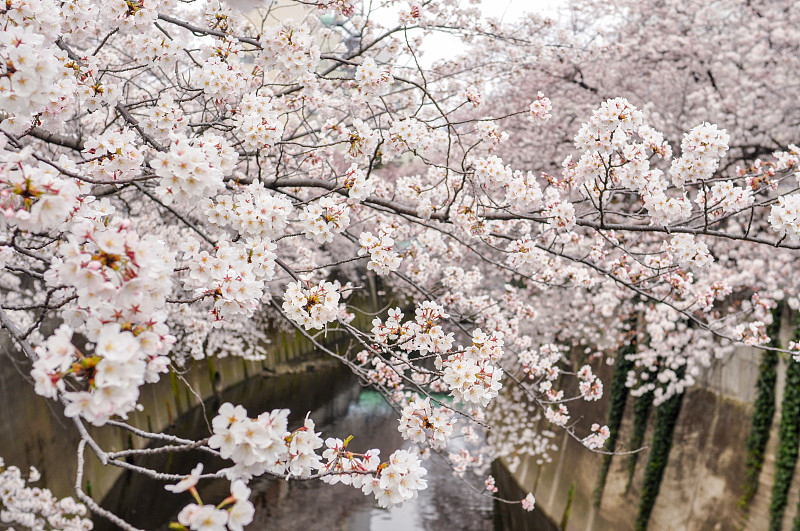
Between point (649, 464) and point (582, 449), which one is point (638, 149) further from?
point (582, 449)

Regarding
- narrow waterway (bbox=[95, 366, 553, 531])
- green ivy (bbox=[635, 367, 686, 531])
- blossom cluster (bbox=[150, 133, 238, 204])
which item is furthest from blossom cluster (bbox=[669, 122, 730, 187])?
narrow waterway (bbox=[95, 366, 553, 531])

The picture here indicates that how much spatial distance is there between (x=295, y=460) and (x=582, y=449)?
10.0 metres

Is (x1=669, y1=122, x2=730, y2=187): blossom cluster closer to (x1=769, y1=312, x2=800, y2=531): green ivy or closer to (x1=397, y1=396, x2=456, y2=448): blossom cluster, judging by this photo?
(x1=397, y1=396, x2=456, y2=448): blossom cluster

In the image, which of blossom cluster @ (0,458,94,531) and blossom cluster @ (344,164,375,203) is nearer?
blossom cluster @ (344,164,375,203)

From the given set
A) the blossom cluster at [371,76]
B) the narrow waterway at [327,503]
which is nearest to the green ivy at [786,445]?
the narrow waterway at [327,503]

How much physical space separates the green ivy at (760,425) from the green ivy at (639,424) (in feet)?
6.71

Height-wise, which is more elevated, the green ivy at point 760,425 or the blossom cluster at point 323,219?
the blossom cluster at point 323,219

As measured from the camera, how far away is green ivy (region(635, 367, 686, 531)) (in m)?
9.10

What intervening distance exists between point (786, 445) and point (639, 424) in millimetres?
2758

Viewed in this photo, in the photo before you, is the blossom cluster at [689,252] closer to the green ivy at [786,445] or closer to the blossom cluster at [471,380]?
the blossom cluster at [471,380]

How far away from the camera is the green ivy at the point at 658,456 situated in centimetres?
910

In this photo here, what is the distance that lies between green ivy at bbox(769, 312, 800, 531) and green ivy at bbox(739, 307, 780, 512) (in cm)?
26

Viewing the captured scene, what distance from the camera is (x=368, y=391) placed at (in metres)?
21.1

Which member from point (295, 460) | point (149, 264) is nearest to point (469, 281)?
point (295, 460)
